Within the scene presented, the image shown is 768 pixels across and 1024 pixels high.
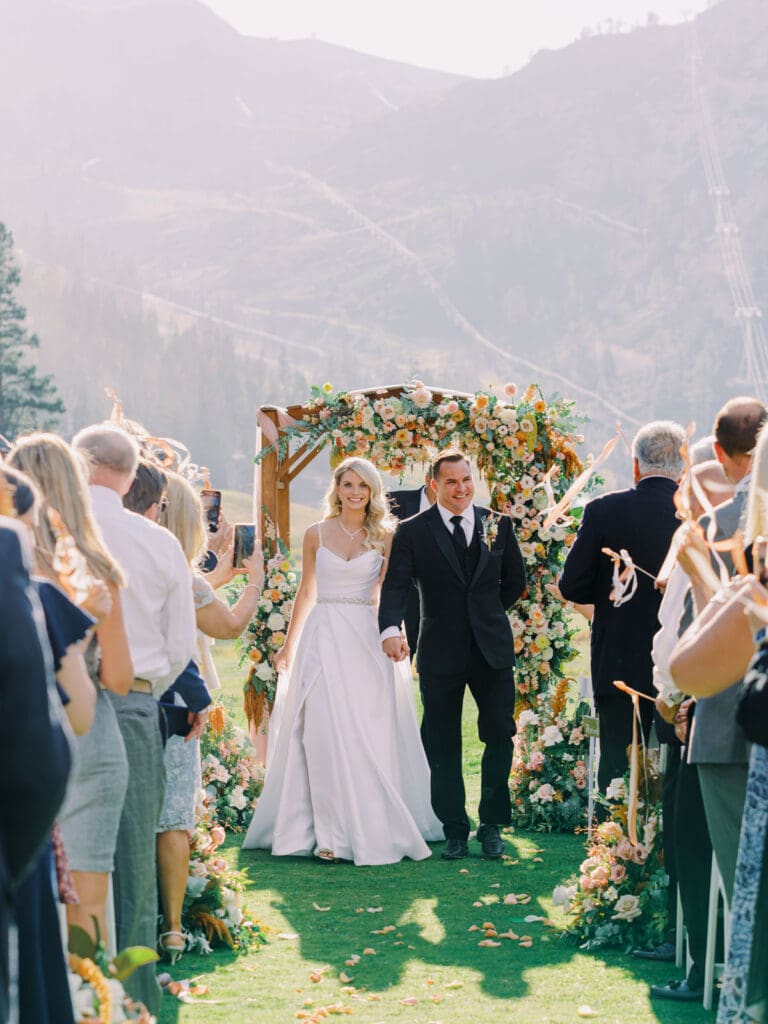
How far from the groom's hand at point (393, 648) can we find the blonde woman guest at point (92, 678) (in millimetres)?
3585

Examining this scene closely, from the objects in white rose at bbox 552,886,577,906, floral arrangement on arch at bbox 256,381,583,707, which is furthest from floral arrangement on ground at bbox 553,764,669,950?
floral arrangement on arch at bbox 256,381,583,707

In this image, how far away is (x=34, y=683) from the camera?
85.0 inches

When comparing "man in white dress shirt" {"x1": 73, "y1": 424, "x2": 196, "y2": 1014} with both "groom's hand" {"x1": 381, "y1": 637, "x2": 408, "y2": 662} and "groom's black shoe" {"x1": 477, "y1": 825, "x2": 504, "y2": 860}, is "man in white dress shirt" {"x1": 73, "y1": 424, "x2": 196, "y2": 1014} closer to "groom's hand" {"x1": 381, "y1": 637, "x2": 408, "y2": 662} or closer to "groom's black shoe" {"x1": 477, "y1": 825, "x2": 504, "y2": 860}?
"groom's hand" {"x1": 381, "y1": 637, "x2": 408, "y2": 662}

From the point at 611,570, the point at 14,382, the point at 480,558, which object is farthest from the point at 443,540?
the point at 14,382

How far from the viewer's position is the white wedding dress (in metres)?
7.69

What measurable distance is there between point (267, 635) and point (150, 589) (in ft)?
17.2

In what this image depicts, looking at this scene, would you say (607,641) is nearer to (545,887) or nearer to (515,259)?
(545,887)

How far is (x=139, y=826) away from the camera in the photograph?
14.2ft

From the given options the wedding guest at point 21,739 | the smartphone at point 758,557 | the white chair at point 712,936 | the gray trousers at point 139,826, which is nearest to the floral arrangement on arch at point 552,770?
the white chair at point 712,936

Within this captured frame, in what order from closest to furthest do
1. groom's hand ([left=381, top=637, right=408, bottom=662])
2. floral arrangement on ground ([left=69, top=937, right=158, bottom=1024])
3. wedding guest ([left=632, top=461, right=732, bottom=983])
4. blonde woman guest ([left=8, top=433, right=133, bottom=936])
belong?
floral arrangement on ground ([left=69, top=937, right=158, bottom=1024]) < blonde woman guest ([left=8, top=433, right=133, bottom=936]) < wedding guest ([left=632, top=461, right=732, bottom=983]) < groom's hand ([left=381, top=637, right=408, bottom=662])

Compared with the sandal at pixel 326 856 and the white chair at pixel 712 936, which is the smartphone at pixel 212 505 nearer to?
the sandal at pixel 326 856

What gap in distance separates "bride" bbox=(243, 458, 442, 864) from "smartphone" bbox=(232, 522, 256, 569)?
398mm

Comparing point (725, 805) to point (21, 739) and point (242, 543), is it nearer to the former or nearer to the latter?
point (21, 739)

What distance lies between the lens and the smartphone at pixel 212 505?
6996 mm
